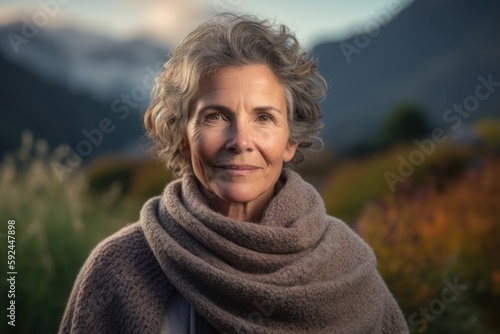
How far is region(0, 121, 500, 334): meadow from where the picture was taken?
4273mm

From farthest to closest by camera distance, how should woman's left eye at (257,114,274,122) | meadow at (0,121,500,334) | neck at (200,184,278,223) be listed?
meadow at (0,121,500,334) → neck at (200,184,278,223) → woman's left eye at (257,114,274,122)

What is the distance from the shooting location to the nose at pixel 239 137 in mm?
2283

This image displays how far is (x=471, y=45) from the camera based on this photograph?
8.38 m

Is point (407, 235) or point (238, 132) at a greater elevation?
point (238, 132)

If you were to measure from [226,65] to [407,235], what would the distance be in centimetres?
264

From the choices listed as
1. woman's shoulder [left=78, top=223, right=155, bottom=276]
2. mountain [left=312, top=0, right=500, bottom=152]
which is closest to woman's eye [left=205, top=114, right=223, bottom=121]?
woman's shoulder [left=78, top=223, right=155, bottom=276]

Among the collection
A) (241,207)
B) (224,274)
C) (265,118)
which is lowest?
(224,274)

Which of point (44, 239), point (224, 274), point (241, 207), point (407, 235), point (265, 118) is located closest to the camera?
point (224, 274)

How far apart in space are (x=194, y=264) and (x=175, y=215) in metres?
0.24

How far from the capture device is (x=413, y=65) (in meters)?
8.71

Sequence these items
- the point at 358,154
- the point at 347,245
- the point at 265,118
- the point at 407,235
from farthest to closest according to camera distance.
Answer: the point at 358,154
the point at 407,235
the point at 347,245
the point at 265,118

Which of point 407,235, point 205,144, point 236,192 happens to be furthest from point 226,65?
point 407,235

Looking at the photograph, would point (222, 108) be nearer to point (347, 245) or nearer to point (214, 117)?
point (214, 117)

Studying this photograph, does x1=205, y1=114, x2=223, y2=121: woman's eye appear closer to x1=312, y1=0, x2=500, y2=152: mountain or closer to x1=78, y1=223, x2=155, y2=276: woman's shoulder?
x1=78, y1=223, x2=155, y2=276: woman's shoulder
